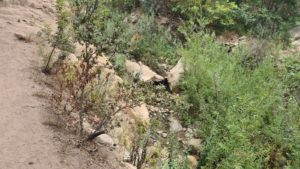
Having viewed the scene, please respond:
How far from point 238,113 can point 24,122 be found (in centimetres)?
235

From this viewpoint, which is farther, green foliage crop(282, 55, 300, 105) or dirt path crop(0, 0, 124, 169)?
green foliage crop(282, 55, 300, 105)

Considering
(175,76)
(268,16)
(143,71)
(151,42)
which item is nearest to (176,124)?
(175,76)

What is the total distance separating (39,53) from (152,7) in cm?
383

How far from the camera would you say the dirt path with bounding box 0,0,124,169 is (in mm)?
3193

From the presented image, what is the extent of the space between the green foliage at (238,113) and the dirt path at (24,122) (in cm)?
134

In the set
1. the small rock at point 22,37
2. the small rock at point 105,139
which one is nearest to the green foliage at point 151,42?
the small rock at point 22,37

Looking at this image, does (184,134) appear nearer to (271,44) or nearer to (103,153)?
(103,153)

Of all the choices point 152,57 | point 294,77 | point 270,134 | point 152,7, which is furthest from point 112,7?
point 270,134

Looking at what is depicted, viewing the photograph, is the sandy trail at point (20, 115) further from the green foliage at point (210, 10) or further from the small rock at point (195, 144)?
the green foliage at point (210, 10)

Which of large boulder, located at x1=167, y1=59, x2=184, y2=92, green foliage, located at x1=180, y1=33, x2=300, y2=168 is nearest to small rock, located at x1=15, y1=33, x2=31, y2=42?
large boulder, located at x1=167, y1=59, x2=184, y2=92

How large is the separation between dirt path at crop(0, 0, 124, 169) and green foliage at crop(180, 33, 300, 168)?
4.40 feet

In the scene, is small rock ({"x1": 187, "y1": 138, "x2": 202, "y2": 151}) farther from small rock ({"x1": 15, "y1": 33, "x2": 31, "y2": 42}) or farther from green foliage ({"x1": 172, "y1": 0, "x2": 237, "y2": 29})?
green foliage ({"x1": 172, "y1": 0, "x2": 237, "y2": 29})

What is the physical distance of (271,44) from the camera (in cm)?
722

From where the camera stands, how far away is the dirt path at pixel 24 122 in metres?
3.19
